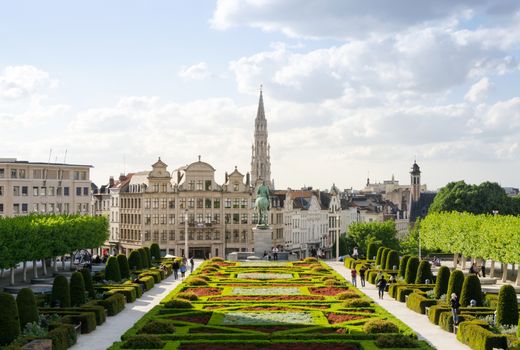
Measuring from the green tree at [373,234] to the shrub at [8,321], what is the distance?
87.6 m

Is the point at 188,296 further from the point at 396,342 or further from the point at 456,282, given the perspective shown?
the point at 396,342

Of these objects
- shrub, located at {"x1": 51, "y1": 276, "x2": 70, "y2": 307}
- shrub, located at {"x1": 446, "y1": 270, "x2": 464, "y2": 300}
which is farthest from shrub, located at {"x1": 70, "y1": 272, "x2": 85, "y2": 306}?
shrub, located at {"x1": 446, "y1": 270, "x2": 464, "y2": 300}

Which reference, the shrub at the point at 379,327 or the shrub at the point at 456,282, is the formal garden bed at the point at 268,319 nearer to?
the shrub at the point at 379,327

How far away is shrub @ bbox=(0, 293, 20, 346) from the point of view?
35.6 meters

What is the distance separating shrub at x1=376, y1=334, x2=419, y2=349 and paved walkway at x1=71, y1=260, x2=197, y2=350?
12.1 m

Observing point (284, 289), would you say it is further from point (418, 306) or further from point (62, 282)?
point (62, 282)

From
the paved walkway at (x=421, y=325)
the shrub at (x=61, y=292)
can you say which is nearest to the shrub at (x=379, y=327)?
the paved walkway at (x=421, y=325)

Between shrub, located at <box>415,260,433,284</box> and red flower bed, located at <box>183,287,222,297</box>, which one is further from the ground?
shrub, located at <box>415,260,433,284</box>

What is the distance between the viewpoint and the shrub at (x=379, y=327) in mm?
39469

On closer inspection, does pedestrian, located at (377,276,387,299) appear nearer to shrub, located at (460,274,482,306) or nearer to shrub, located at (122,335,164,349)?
shrub, located at (460,274,482,306)

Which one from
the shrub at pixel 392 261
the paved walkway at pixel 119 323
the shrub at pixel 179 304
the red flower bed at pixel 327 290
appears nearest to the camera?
the paved walkway at pixel 119 323

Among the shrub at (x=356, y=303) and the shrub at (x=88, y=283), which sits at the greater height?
the shrub at (x=88, y=283)

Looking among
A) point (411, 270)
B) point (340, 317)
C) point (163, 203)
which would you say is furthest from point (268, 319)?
point (163, 203)

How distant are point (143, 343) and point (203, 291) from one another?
22.6m
